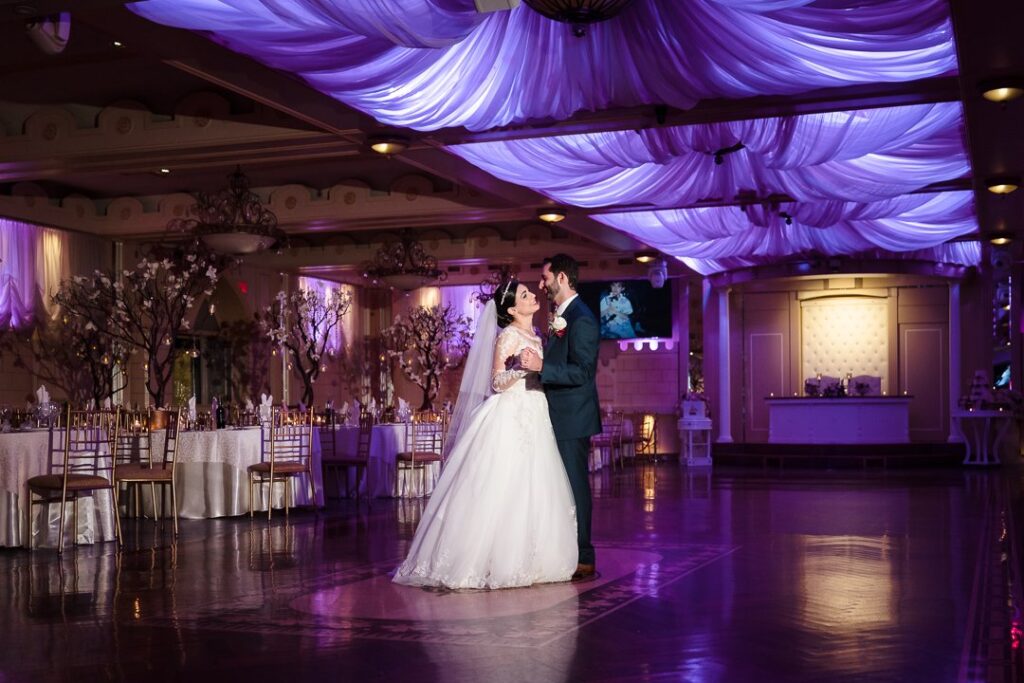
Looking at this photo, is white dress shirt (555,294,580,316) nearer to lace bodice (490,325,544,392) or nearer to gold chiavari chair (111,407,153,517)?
lace bodice (490,325,544,392)

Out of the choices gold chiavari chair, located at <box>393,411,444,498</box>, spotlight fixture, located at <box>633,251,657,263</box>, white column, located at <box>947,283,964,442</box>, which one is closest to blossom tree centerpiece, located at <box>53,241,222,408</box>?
gold chiavari chair, located at <box>393,411,444,498</box>

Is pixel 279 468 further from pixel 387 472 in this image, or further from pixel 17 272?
pixel 17 272

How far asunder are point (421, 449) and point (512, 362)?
649 cm

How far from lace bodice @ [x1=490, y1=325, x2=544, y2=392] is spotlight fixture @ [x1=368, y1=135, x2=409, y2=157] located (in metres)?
3.73

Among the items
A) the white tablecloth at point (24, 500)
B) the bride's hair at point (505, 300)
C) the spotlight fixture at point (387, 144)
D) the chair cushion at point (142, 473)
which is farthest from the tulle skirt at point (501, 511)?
the spotlight fixture at point (387, 144)

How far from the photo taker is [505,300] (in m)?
5.91

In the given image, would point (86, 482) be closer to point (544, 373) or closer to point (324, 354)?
point (544, 373)

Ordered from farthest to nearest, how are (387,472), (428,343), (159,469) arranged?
1. (428,343)
2. (387,472)
3. (159,469)

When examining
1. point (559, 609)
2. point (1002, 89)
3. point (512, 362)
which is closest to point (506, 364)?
point (512, 362)

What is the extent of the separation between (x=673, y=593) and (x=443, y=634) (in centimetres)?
140

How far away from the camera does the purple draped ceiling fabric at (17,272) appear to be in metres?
→ 13.6

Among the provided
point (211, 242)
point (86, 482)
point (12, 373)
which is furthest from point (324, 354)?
point (86, 482)

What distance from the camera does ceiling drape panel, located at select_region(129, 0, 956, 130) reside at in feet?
20.4

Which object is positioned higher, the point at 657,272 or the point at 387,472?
the point at 657,272
